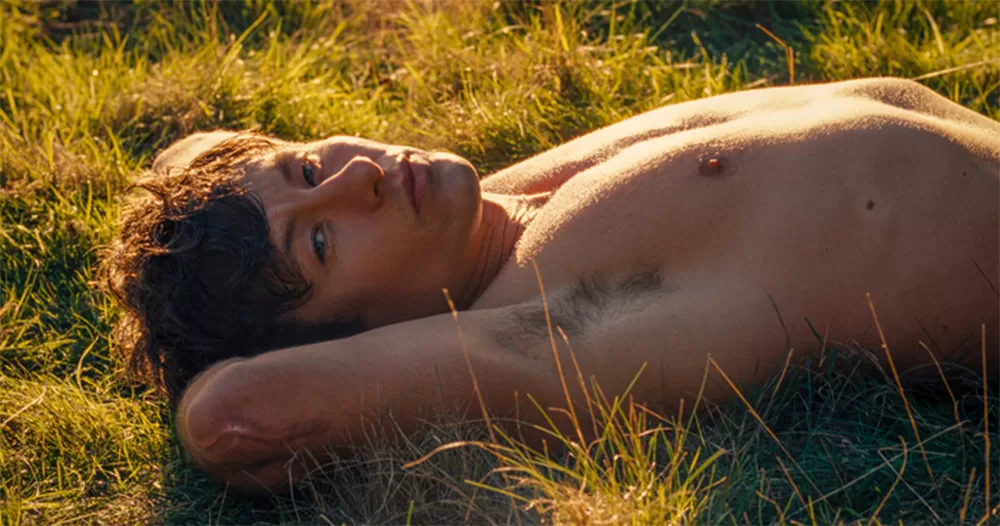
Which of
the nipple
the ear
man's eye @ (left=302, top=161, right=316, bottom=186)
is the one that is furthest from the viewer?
the ear

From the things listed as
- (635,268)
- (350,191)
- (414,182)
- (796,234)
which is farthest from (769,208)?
(350,191)

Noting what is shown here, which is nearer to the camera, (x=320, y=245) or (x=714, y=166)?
(x=714, y=166)

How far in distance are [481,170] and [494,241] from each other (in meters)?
1.19

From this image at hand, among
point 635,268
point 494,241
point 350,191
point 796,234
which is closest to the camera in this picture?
point 796,234

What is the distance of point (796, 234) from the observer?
9.09 feet

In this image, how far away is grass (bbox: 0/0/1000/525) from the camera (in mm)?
2570

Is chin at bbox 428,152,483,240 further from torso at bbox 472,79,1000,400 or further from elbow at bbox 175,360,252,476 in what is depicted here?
elbow at bbox 175,360,252,476

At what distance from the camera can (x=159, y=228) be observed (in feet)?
10.4

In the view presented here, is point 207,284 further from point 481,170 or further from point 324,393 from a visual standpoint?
point 481,170

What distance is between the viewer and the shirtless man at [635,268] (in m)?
2.69

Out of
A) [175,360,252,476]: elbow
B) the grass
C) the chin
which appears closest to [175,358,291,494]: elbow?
[175,360,252,476]: elbow

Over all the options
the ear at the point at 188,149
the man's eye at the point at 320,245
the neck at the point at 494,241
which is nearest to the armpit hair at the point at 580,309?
the neck at the point at 494,241

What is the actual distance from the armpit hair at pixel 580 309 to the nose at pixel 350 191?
0.53m

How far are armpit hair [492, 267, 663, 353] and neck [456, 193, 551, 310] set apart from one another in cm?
44
